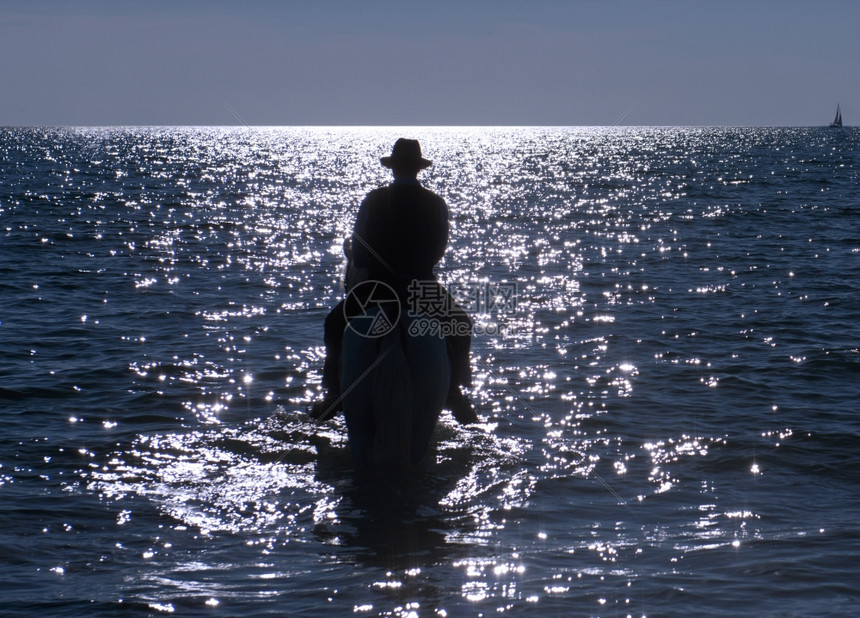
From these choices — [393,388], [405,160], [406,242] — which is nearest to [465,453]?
[393,388]

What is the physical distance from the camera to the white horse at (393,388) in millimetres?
7812

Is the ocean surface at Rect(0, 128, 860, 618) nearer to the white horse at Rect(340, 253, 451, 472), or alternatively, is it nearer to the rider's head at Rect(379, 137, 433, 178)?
the white horse at Rect(340, 253, 451, 472)

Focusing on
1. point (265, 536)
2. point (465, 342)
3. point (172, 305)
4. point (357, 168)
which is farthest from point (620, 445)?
point (357, 168)

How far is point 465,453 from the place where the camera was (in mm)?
8867

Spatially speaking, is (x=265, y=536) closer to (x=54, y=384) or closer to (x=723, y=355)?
(x=54, y=384)

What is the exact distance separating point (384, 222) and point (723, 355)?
678 cm

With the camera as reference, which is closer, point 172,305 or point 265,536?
point 265,536

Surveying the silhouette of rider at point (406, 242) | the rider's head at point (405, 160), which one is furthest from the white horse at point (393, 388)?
the rider's head at point (405, 160)

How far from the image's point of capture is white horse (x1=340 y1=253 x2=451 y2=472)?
781 centimetres

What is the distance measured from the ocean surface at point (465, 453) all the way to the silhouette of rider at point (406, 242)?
1.34 metres

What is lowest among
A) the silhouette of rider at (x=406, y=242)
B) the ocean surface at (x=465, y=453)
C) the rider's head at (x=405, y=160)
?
the ocean surface at (x=465, y=453)

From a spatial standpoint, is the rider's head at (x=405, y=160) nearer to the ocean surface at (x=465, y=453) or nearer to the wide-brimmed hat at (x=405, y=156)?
the wide-brimmed hat at (x=405, y=156)

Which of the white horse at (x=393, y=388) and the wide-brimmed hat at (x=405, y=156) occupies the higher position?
the wide-brimmed hat at (x=405, y=156)

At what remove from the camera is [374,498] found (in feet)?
24.8
